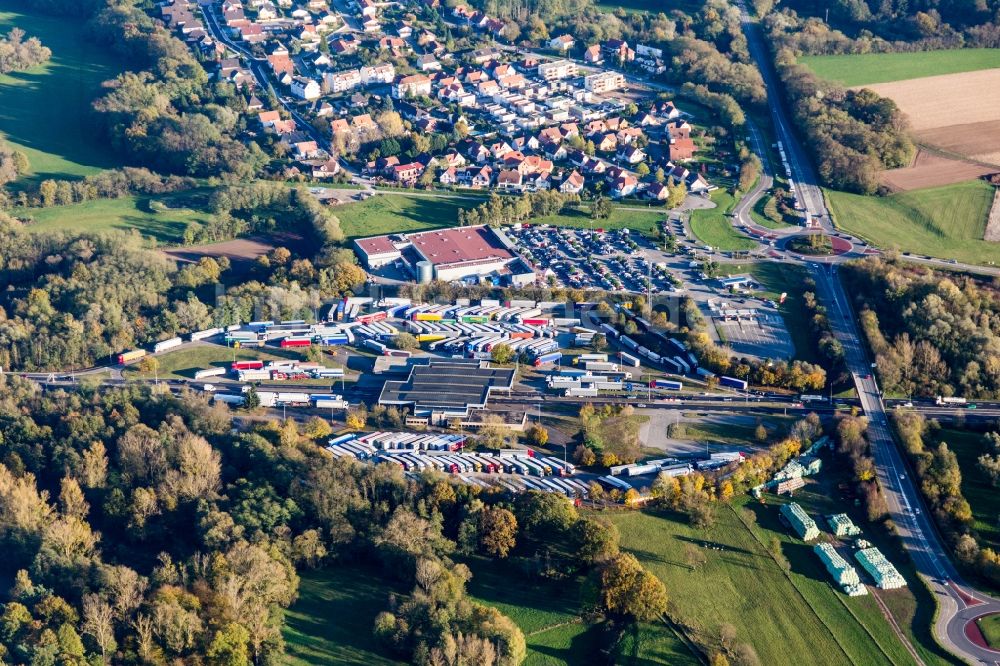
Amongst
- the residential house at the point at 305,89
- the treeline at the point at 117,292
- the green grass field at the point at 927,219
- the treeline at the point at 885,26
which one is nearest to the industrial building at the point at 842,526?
the green grass field at the point at 927,219

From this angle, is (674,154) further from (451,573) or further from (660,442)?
(451,573)

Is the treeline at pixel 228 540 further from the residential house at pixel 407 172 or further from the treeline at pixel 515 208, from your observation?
the residential house at pixel 407 172

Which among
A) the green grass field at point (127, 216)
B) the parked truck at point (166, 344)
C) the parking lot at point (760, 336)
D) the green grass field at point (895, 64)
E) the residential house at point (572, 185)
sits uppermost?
the green grass field at point (895, 64)

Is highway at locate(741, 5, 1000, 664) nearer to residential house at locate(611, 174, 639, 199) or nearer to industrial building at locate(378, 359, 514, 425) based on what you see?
residential house at locate(611, 174, 639, 199)

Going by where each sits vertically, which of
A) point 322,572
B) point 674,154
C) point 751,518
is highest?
point 674,154

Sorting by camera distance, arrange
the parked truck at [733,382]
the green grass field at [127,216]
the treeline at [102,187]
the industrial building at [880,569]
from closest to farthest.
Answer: the industrial building at [880,569], the parked truck at [733,382], the green grass field at [127,216], the treeline at [102,187]

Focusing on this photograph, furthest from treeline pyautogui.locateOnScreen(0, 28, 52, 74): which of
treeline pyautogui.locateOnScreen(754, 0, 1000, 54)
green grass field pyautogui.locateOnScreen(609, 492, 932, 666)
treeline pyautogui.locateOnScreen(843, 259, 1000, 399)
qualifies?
green grass field pyautogui.locateOnScreen(609, 492, 932, 666)

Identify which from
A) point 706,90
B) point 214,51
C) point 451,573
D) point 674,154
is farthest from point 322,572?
point 214,51
